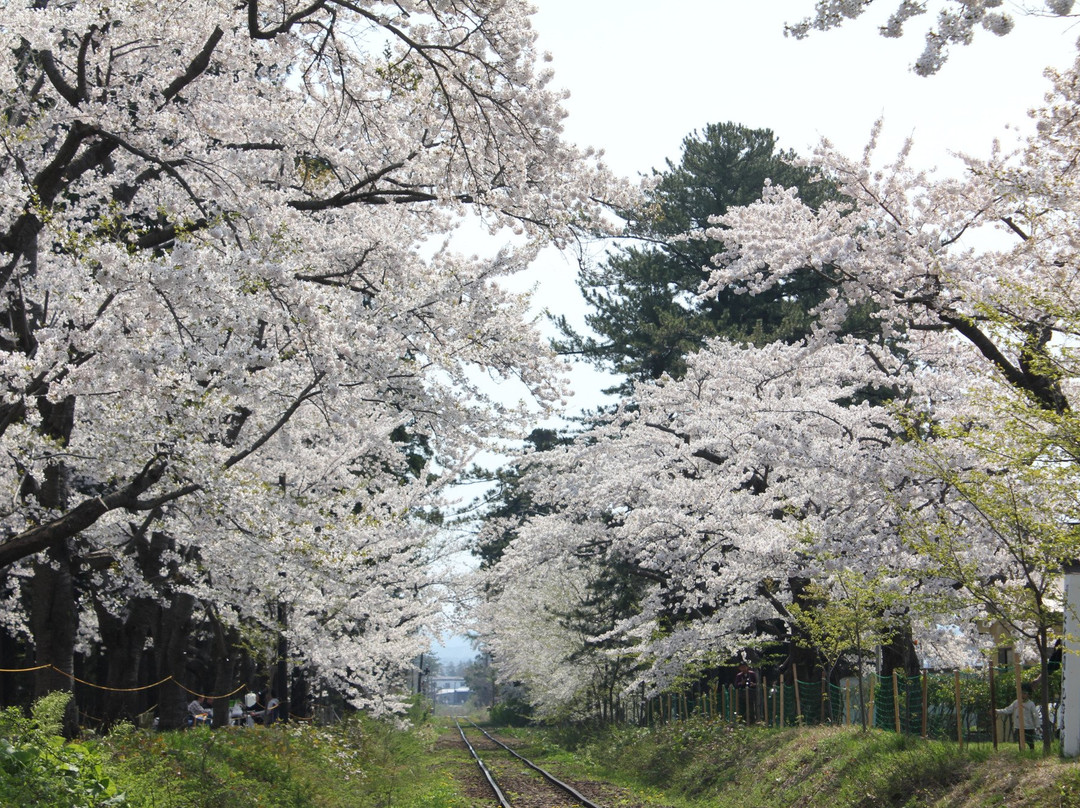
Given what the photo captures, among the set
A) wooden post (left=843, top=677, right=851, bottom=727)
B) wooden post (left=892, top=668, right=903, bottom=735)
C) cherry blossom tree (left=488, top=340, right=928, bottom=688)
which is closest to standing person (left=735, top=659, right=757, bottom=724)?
cherry blossom tree (left=488, top=340, right=928, bottom=688)

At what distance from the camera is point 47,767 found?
7082 millimetres

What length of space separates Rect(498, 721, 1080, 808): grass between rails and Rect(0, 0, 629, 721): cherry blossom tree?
6035mm

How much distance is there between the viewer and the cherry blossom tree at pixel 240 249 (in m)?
8.34

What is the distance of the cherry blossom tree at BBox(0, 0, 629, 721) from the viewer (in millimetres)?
8344

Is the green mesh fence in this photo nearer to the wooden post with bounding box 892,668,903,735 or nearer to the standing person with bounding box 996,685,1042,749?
the wooden post with bounding box 892,668,903,735

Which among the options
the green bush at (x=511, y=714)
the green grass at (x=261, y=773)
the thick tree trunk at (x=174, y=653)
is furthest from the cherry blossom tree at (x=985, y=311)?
the green bush at (x=511, y=714)

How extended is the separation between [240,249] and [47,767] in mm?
4354

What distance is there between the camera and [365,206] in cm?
1091

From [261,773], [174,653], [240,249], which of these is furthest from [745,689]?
[240,249]

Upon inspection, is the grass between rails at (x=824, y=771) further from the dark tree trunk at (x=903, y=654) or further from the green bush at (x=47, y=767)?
the green bush at (x=47, y=767)

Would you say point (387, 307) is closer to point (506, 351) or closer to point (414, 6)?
point (506, 351)

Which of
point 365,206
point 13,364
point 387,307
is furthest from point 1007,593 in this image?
point 13,364

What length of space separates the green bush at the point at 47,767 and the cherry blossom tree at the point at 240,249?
1.41m

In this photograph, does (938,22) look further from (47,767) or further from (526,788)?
(526,788)
